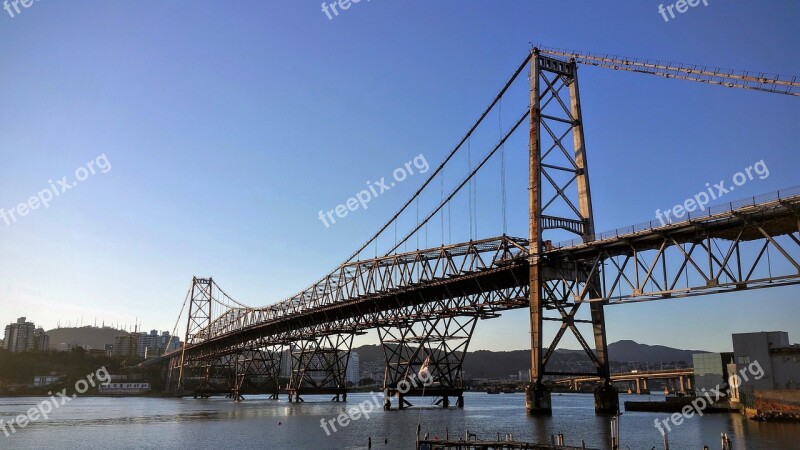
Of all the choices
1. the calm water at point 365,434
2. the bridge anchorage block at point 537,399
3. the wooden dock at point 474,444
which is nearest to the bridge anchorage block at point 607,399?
the calm water at point 365,434

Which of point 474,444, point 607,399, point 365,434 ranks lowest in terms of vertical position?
point 365,434

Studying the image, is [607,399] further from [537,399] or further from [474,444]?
[474,444]

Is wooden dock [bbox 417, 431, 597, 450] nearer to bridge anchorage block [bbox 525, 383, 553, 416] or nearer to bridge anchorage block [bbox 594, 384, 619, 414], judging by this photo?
bridge anchorage block [bbox 525, 383, 553, 416]

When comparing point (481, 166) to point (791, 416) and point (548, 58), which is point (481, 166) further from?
point (791, 416)

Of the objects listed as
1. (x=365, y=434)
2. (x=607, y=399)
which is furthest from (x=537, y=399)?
(x=365, y=434)

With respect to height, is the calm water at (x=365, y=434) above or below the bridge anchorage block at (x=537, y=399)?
below

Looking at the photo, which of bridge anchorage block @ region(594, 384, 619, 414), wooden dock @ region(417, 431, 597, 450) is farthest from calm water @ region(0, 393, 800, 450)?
wooden dock @ region(417, 431, 597, 450)

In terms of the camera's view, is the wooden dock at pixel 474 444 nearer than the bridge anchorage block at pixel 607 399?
Yes

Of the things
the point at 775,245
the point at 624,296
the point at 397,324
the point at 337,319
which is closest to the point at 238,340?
the point at 337,319

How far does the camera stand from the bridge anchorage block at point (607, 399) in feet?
189

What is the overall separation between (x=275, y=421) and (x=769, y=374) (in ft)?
167

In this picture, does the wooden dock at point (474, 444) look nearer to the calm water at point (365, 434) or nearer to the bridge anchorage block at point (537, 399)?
the calm water at point (365, 434)

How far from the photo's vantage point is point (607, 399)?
5853cm

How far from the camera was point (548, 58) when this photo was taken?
2512 inches
